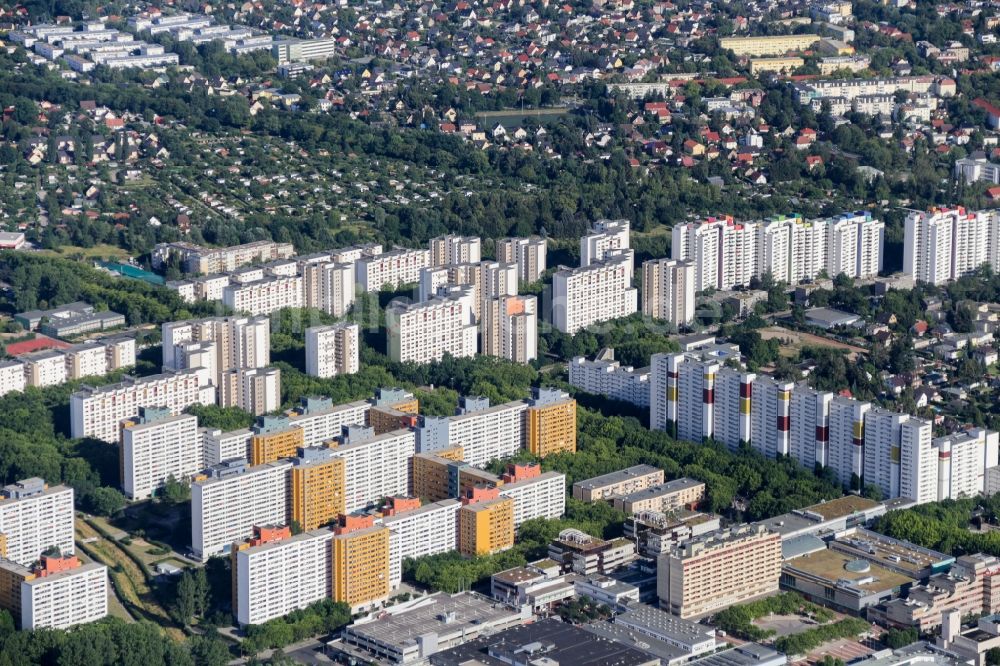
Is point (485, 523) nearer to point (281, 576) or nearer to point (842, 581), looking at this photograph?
point (281, 576)

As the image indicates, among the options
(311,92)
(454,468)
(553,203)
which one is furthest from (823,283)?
(311,92)

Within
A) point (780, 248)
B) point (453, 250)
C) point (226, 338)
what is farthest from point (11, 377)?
point (780, 248)

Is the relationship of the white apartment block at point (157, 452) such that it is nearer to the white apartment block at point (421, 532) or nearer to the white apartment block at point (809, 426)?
the white apartment block at point (421, 532)

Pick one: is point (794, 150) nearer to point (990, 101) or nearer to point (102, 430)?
point (990, 101)

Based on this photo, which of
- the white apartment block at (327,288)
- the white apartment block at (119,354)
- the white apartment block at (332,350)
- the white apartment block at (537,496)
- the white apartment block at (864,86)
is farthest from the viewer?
the white apartment block at (864,86)

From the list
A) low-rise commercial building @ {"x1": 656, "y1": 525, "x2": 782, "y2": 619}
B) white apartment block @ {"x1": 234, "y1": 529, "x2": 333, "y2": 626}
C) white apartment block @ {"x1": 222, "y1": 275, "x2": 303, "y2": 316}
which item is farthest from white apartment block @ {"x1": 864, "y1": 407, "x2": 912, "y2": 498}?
white apartment block @ {"x1": 222, "y1": 275, "x2": 303, "y2": 316}

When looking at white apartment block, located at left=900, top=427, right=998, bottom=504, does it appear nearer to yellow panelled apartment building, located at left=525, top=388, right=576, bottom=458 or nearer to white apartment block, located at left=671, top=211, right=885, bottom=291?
yellow panelled apartment building, located at left=525, top=388, right=576, bottom=458

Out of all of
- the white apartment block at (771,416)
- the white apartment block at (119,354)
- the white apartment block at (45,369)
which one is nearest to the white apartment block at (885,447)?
the white apartment block at (771,416)
